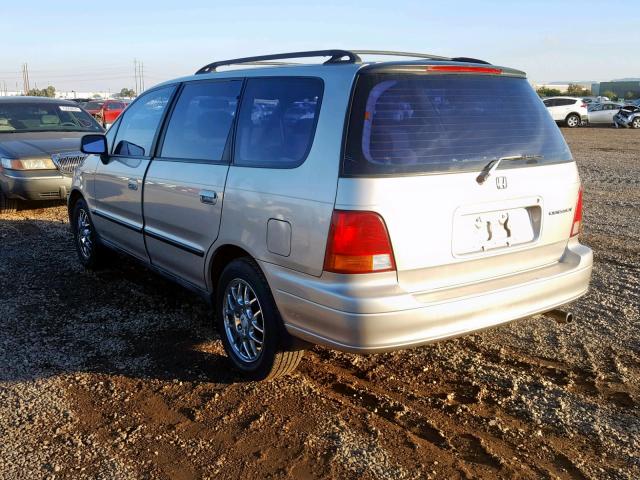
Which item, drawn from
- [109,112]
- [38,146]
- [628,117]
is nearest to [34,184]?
[38,146]

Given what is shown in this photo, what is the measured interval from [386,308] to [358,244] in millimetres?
334

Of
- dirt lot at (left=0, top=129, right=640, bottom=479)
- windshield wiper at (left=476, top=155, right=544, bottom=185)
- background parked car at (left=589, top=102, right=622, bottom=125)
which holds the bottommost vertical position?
dirt lot at (left=0, top=129, right=640, bottom=479)

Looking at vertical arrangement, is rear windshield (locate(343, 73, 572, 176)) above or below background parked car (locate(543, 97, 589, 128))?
above

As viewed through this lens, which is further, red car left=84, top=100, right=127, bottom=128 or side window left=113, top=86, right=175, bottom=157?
red car left=84, top=100, right=127, bottom=128

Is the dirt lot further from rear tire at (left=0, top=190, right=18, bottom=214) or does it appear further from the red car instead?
the red car

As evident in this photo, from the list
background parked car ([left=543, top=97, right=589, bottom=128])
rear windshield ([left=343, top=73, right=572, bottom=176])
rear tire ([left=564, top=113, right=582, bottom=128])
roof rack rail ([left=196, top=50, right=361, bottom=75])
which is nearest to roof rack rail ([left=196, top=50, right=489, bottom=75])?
roof rack rail ([left=196, top=50, right=361, bottom=75])

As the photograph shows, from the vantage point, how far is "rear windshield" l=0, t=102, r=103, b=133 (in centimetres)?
991

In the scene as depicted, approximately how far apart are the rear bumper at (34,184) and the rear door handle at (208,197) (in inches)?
225

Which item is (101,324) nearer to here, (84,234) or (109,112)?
(84,234)

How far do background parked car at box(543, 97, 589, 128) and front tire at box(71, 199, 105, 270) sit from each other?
30213 mm

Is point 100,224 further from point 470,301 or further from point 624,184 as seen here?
point 624,184

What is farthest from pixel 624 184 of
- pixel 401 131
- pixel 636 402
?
pixel 401 131

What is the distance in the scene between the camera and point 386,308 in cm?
304

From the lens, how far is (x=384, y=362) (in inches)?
162
